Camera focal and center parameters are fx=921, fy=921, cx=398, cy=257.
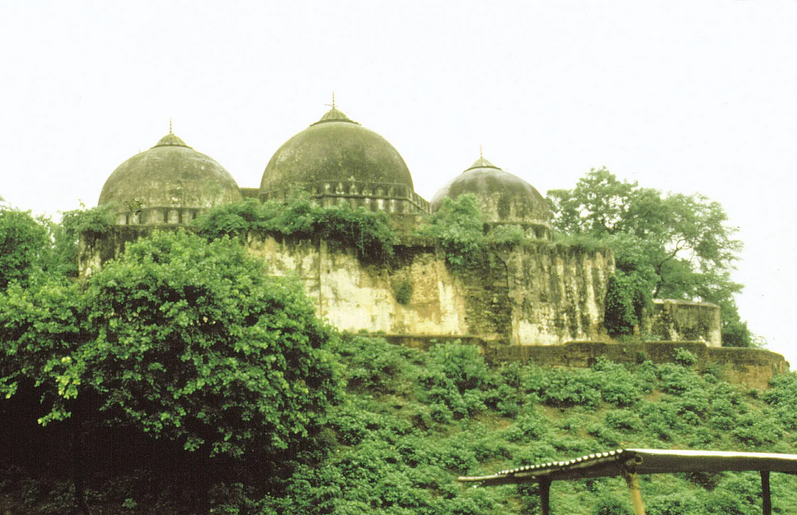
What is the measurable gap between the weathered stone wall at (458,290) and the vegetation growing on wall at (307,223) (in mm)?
219

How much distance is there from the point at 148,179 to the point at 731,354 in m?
12.6

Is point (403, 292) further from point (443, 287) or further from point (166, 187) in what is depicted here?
point (166, 187)

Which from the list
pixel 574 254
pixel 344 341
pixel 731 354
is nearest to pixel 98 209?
pixel 344 341

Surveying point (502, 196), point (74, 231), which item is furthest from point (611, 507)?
point (502, 196)

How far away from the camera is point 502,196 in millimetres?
23266

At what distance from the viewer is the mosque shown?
56.8 ft

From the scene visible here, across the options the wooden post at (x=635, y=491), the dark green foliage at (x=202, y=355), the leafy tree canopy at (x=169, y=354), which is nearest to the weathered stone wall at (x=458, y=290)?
the dark green foliage at (x=202, y=355)

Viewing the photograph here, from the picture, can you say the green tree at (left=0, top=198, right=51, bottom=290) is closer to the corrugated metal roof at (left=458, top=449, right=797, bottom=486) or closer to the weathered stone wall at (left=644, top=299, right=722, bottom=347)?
the corrugated metal roof at (left=458, top=449, right=797, bottom=486)

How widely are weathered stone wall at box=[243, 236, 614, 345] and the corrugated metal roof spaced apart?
31.6 feet

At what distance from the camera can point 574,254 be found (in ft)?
65.2

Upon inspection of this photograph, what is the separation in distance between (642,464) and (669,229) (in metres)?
20.2

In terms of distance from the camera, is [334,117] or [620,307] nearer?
[620,307]

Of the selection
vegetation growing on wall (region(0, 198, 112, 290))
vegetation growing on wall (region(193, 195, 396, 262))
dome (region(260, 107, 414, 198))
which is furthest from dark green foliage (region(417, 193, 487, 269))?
vegetation growing on wall (region(0, 198, 112, 290))

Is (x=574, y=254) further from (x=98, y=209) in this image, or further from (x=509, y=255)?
(x=98, y=209)
